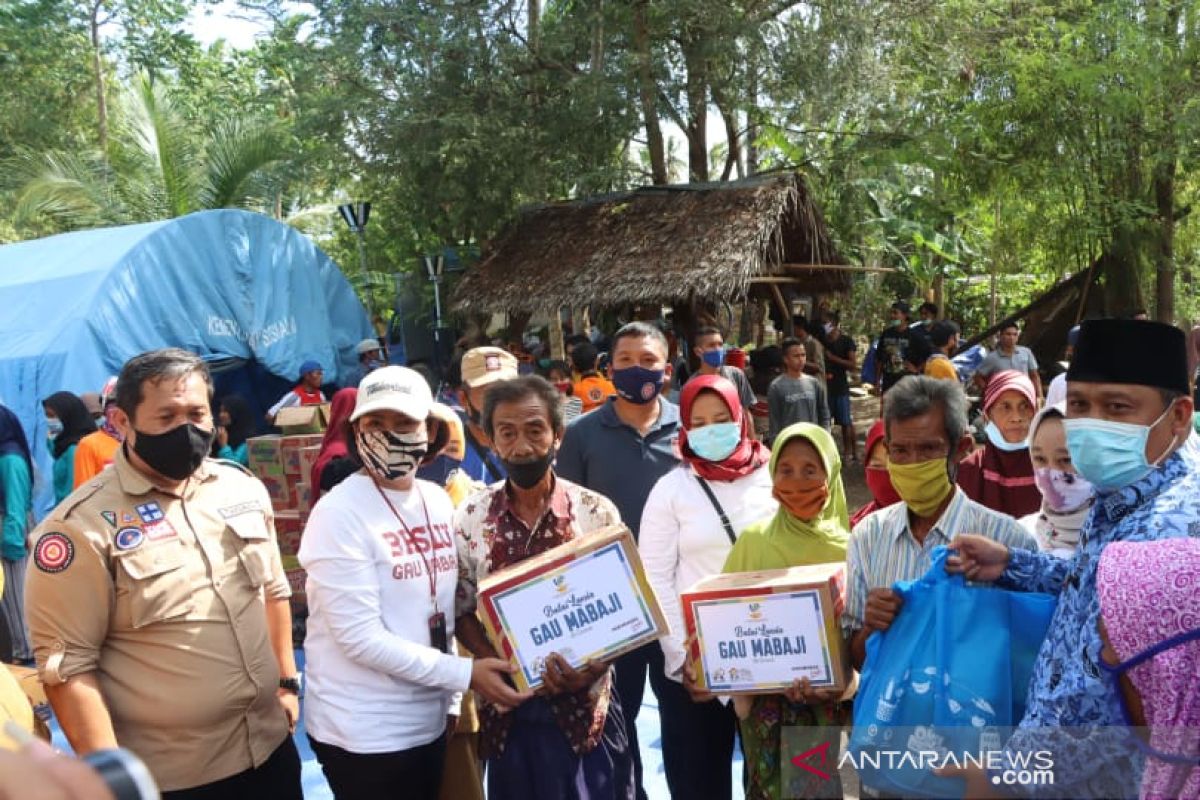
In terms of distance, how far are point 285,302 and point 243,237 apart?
38.8 inches

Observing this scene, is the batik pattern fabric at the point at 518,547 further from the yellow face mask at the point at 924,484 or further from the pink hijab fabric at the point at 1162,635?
the pink hijab fabric at the point at 1162,635

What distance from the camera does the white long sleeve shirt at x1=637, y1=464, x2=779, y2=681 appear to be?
3.59 meters

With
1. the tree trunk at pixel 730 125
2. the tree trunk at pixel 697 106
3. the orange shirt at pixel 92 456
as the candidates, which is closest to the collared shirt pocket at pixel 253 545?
the orange shirt at pixel 92 456

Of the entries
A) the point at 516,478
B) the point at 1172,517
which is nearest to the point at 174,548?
the point at 516,478

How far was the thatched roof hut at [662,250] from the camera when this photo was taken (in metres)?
12.3

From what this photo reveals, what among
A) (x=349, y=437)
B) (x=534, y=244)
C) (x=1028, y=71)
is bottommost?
(x=349, y=437)

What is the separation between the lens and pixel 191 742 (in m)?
2.88

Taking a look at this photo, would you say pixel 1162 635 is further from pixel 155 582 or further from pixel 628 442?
pixel 628 442

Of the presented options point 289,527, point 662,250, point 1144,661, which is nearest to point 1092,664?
point 1144,661

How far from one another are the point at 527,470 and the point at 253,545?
2.85 feet

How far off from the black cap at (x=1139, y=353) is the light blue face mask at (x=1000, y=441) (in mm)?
2454

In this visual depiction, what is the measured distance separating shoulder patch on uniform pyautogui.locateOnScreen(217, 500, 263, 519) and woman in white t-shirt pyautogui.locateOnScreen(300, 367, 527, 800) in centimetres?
32

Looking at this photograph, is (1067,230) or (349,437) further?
(1067,230)

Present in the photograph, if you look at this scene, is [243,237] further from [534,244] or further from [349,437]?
[349,437]
